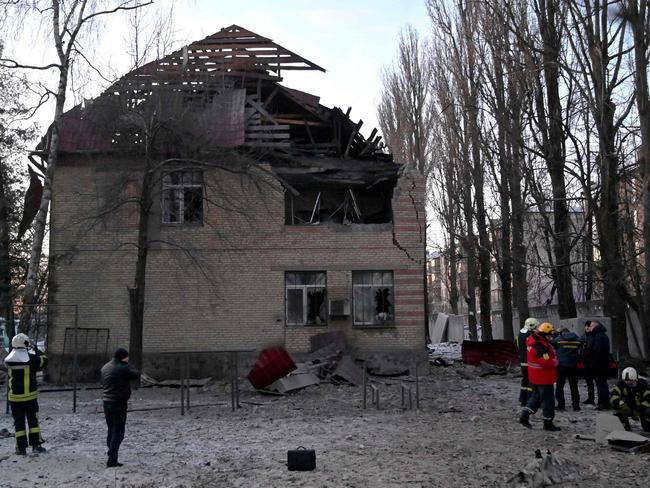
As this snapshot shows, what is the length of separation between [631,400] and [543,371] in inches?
54.8

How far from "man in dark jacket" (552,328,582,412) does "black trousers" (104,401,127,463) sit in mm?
8368

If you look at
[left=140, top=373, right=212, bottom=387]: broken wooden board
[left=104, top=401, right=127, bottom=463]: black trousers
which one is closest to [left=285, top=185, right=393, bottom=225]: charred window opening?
[left=140, top=373, right=212, bottom=387]: broken wooden board

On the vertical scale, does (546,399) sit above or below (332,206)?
below

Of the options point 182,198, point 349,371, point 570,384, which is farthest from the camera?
point 182,198

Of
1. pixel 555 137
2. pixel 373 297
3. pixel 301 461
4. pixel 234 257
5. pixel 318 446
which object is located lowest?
pixel 318 446

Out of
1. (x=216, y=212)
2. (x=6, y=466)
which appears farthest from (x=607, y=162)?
(x=6, y=466)

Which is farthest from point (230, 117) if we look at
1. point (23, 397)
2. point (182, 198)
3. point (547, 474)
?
point (547, 474)

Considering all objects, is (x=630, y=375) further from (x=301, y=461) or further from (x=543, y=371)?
(x=301, y=461)

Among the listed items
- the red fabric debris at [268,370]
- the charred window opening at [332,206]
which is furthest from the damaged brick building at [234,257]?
the red fabric debris at [268,370]

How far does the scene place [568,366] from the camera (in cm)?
1334

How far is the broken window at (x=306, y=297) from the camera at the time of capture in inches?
843

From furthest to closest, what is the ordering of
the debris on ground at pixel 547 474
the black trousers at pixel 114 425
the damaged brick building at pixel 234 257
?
the damaged brick building at pixel 234 257, the black trousers at pixel 114 425, the debris on ground at pixel 547 474

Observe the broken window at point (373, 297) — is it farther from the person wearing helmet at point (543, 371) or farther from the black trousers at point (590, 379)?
the person wearing helmet at point (543, 371)

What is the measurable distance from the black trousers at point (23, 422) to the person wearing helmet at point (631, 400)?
8479 mm
